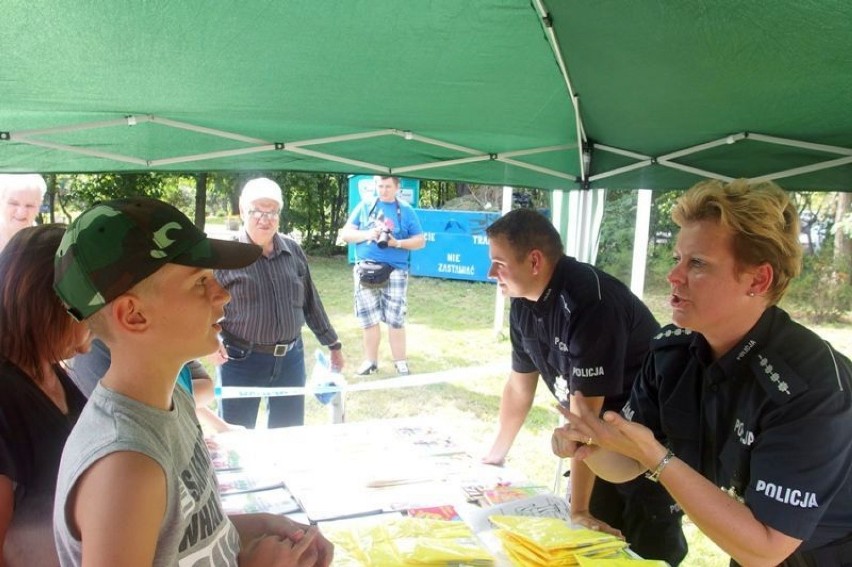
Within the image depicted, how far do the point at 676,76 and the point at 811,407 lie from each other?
1054 mm

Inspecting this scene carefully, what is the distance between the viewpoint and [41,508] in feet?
3.74

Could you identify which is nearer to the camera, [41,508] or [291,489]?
[41,508]

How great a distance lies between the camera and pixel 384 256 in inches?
233

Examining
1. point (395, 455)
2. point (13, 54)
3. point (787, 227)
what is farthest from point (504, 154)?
point (13, 54)

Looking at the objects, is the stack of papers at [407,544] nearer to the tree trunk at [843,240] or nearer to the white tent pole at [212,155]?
the white tent pole at [212,155]

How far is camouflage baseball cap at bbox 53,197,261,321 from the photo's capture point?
870 millimetres

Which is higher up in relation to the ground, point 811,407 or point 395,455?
point 811,407

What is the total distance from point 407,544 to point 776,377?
95 centimetres

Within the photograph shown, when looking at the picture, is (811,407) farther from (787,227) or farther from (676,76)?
(676,76)

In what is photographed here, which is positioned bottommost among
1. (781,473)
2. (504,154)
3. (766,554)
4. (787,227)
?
(766,554)

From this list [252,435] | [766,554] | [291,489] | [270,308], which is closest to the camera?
[766,554]

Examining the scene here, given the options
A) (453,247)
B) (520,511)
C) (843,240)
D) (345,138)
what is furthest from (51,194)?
(843,240)

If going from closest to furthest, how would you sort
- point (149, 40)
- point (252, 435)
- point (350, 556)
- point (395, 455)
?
point (350, 556), point (149, 40), point (395, 455), point (252, 435)

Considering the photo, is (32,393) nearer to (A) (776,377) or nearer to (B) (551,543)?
(B) (551,543)
